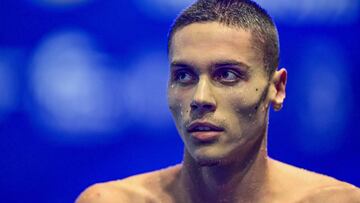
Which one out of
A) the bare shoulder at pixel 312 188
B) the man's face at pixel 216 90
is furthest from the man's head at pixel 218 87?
the bare shoulder at pixel 312 188

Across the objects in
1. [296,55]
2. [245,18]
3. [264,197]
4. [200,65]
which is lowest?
[264,197]

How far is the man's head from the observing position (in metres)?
1.67

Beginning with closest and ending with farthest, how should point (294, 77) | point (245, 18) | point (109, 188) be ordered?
point (245, 18)
point (109, 188)
point (294, 77)

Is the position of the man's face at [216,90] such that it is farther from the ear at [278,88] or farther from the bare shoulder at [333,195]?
the bare shoulder at [333,195]

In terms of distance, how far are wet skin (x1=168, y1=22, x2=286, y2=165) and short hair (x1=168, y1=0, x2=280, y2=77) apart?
0.02 m

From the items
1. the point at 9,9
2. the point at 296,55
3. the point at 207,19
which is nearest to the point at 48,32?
the point at 9,9

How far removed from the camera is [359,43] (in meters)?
3.29

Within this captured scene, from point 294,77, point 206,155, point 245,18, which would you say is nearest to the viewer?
point 206,155

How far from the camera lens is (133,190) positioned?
1.95 metres

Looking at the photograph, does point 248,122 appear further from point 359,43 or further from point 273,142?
point 359,43

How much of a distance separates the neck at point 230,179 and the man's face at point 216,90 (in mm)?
80

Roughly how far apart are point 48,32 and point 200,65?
1.83m

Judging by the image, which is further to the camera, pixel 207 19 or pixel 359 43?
pixel 359 43

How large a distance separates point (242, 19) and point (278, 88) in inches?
10.9
